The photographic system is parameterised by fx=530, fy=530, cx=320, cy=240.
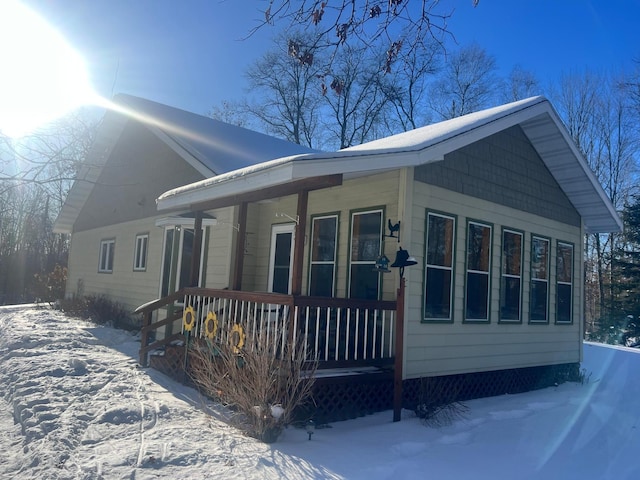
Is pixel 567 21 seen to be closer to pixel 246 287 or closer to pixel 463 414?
pixel 463 414

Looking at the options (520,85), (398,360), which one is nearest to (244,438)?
(398,360)

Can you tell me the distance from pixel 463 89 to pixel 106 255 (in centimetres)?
1861

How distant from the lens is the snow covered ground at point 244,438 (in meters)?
4.48

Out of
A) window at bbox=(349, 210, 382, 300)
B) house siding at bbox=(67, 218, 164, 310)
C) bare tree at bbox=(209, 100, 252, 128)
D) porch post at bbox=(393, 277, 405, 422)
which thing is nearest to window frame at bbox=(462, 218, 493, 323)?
window at bbox=(349, 210, 382, 300)

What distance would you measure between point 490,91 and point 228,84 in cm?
1985

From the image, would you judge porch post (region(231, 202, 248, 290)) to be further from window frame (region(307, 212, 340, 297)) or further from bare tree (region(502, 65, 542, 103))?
bare tree (region(502, 65, 542, 103))

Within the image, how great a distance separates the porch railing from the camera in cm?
585

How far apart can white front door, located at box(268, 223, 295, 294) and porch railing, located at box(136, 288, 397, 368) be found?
51.3 inches

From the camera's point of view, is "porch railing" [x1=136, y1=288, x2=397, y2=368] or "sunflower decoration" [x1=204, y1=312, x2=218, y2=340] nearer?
"porch railing" [x1=136, y1=288, x2=397, y2=368]

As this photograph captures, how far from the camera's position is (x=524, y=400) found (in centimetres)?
822

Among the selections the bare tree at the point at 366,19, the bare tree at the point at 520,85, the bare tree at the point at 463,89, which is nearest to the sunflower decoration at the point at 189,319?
the bare tree at the point at 366,19

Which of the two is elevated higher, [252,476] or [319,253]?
[319,253]

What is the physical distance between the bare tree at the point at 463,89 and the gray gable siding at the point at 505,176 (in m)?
16.1

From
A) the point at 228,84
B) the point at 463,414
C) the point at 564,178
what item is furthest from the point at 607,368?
the point at 228,84
